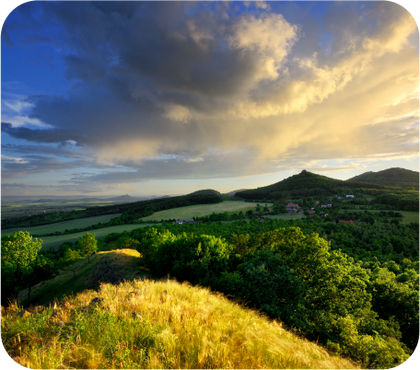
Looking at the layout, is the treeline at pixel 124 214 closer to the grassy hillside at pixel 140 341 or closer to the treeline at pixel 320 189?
the treeline at pixel 320 189

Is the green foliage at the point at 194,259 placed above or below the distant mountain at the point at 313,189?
below

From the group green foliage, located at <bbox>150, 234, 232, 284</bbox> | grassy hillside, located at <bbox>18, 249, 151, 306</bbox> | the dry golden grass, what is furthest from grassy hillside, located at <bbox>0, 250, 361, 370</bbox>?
grassy hillside, located at <bbox>18, 249, 151, 306</bbox>

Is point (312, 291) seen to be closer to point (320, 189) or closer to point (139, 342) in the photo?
point (139, 342)

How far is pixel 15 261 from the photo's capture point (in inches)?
958

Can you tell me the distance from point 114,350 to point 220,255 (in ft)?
62.9

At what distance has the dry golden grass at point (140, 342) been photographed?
13.4ft

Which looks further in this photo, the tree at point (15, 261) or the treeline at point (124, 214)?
the treeline at point (124, 214)

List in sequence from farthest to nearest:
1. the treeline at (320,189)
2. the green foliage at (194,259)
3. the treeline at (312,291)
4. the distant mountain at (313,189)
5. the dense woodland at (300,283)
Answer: the distant mountain at (313,189), the treeline at (320,189), the green foliage at (194,259), the dense woodland at (300,283), the treeline at (312,291)

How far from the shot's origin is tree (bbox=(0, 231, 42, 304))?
78.3 ft

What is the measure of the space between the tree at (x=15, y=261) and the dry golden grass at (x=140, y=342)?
1034 inches

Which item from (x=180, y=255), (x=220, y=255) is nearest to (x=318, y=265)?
(x=220, y=255)

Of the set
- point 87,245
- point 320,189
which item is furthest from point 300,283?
point 320,189

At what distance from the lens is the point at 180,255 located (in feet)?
75.2

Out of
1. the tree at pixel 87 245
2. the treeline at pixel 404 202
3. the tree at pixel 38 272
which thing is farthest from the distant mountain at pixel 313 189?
the tree at pixel 38 272
